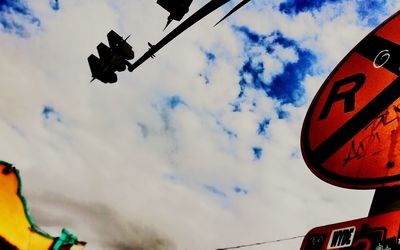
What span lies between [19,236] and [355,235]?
558 cm

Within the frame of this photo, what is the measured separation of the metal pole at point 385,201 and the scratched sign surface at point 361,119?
0.06 meters

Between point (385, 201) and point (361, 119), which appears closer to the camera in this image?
point (385, 201)

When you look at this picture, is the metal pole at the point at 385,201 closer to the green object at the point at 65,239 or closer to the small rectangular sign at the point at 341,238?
the small rectangular sign at the point at 341,238

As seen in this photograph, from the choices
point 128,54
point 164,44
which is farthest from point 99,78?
point 164,44

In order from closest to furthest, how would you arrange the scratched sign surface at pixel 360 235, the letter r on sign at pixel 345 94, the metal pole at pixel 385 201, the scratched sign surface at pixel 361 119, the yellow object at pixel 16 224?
the scratched sign surface at pixel 360 235, the metal pole at pixel 385 201, the scratched sign surface at pixel 361 119, the letter r on sign at pixel 345 94, the yellow object at pixel 16 224

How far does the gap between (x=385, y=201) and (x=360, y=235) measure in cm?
42

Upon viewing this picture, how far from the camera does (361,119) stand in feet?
9.37

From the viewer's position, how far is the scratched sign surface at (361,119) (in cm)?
253

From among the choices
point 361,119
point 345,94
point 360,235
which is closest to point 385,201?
point 360,235

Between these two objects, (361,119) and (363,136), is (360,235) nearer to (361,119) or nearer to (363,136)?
(363,136)

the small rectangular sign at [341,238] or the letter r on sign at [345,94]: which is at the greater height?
the letter r on sign at [345,94]

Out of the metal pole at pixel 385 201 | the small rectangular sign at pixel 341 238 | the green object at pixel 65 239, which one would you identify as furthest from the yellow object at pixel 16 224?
the metal pole at pixel 385 201

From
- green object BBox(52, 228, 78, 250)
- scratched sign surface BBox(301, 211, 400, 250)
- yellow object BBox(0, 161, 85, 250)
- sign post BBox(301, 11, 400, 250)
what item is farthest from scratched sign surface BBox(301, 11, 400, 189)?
yellow object BBox(0, 161, 85, 250)

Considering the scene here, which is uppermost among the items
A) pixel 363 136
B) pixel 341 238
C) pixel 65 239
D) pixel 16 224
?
pixel 363 136
